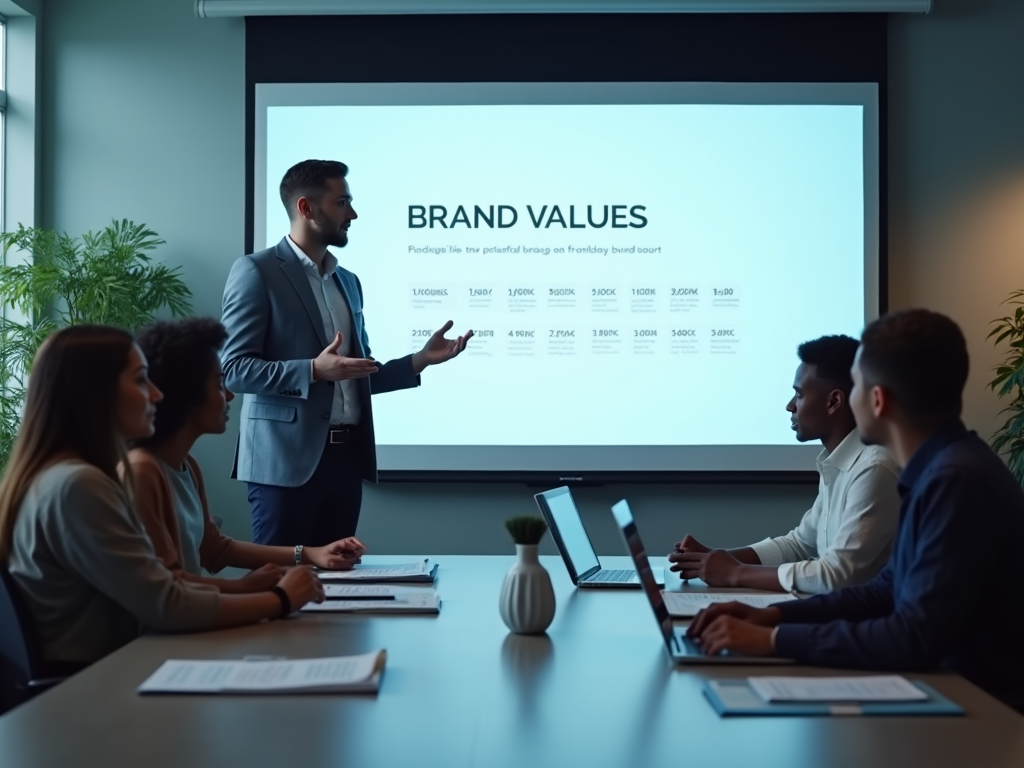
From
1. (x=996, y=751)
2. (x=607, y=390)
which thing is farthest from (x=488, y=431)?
(x=996, y=751)

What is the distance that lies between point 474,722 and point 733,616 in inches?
25.7

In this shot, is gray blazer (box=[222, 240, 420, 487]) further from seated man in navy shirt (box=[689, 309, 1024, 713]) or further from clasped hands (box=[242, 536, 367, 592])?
seated man in navy shirt (box=[689, 309, 1024, 713])

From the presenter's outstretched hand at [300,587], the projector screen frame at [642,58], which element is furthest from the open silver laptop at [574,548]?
the projector screen frame at [642,58]

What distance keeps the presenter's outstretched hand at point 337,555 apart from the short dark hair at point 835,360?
126 cm

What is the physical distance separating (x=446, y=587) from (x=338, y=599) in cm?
34

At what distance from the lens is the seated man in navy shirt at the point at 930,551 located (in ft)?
5.95

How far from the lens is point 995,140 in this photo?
17.6 ft

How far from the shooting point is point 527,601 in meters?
2.14

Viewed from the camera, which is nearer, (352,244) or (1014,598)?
(1014,598)

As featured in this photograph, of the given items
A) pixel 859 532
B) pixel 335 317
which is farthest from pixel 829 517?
pixel 335 317

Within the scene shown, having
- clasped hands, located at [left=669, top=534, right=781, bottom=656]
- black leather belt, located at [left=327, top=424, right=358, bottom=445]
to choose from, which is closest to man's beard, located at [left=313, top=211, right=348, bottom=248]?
black leather belt, located at [left=327, top=424, right=358, bottom=445]

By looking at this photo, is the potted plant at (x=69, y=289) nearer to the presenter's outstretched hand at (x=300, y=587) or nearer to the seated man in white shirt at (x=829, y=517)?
the presenter's outstretched hand at (x=300, y=587)

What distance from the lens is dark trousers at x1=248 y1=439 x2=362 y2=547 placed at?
3.55m

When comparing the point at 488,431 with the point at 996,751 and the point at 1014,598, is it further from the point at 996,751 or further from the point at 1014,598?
the point at 996,751
